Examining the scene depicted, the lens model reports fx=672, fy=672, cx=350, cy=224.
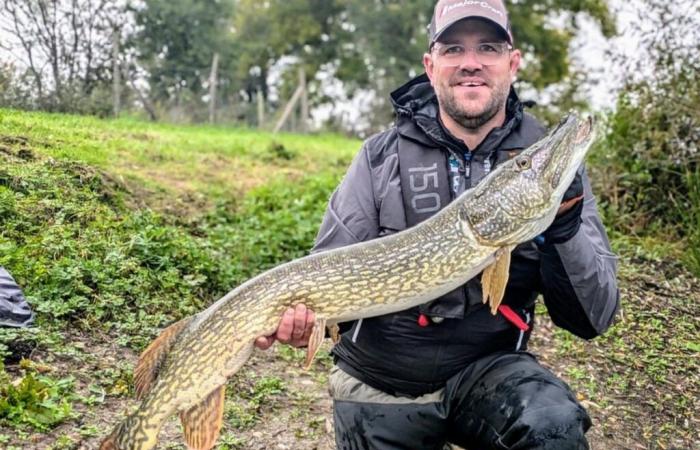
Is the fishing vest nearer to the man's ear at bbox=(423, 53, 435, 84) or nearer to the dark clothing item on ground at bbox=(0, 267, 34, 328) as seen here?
the man's ear at bbox=(423, 53, 435, 84)

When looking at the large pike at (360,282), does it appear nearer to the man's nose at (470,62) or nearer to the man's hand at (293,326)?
the man's hand at (293,326)

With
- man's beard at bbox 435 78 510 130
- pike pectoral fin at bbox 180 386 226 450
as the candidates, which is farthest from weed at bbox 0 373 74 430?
man's beard at bbox 435 78 510 130

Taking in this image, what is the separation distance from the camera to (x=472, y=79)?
2871mm

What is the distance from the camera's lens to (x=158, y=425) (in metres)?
2.35

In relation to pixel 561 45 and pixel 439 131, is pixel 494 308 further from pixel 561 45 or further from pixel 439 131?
pixel 561 45

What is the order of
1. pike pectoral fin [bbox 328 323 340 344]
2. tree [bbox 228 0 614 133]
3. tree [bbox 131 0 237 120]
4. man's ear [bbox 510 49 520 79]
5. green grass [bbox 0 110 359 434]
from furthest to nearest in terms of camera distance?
1. tree [bbox 228 0 614 133]
2. tree [bbox 131 0 237 120]
3. green grass [bbox 0 110 359 434]
4. man's ear [bbox 510 49 520 79]
5. pike pectoral fin [bbox 328 323 340 344]

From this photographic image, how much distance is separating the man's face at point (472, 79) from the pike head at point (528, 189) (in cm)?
40

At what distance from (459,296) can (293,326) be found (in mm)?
662

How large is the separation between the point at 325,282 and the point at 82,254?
90.7 inches

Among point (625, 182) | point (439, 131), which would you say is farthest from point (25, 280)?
A: point (625, 182)

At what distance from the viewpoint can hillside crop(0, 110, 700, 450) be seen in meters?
3.31

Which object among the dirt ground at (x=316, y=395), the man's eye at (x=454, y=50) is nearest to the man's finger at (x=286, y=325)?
the dirt ground at (x=316, y=395)

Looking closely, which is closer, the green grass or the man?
the man

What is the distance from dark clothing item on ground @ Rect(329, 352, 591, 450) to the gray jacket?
0.07 metres
